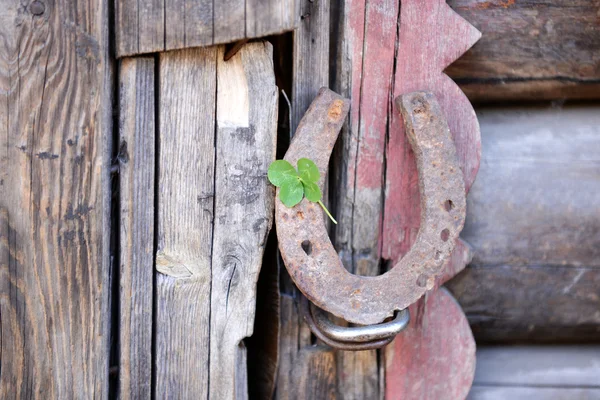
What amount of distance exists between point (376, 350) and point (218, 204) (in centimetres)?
40

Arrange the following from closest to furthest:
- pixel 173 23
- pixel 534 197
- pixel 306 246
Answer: pixel 173 23
pixel 306 246
pixel 534 197

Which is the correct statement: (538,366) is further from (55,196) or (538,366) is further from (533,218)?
(55,196)

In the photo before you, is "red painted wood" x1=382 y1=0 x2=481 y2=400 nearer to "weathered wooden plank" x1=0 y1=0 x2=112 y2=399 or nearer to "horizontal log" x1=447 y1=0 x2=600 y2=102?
"horizontal log" x1=447 y1=0 x2=600 y2=102

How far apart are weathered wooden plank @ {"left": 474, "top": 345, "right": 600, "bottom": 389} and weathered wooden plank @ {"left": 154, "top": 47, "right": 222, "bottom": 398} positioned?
22.8 inches

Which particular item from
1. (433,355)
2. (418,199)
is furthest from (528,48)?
(433,355)

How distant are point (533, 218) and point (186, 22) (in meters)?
0.73

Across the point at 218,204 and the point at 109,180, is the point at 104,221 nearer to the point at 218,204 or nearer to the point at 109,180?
the point at 109,180

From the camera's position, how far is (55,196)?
89cm

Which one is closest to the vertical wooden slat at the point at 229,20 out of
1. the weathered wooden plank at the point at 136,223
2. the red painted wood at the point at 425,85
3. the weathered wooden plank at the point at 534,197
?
the weathered wooden plank at the point at 136,223

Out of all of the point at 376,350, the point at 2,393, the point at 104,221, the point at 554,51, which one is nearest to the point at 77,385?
the point at 2,393

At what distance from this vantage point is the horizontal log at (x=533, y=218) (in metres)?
1.10

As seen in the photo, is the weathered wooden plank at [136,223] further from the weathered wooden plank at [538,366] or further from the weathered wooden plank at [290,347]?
the weathered wooden plank at [538,366]

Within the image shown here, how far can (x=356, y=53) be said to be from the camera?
39.0 inches

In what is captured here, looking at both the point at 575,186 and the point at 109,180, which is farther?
the point at 575,186
